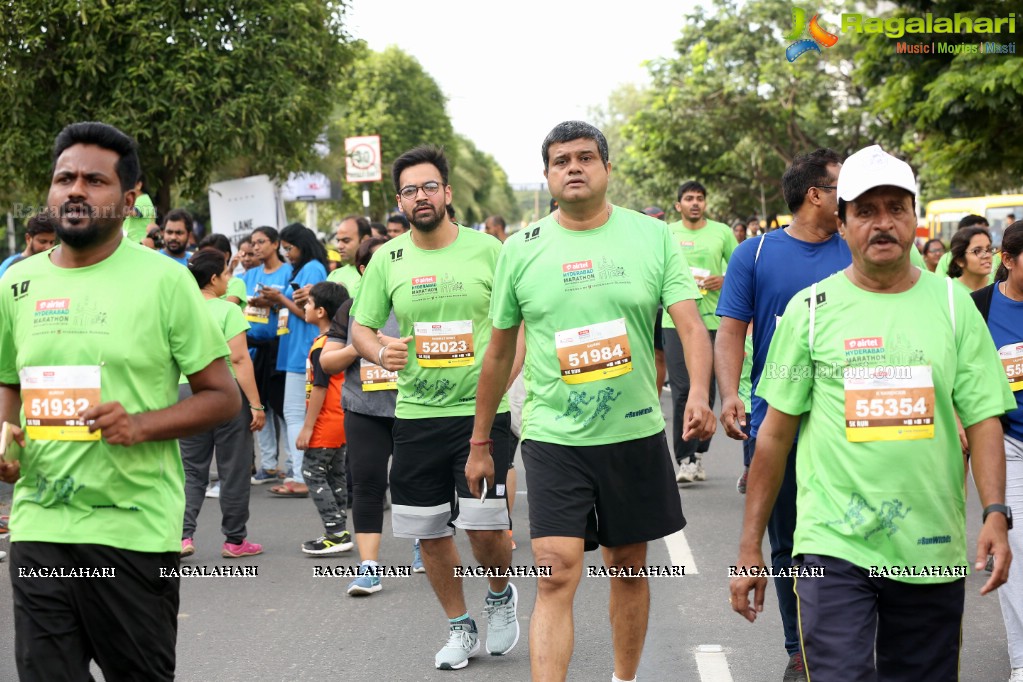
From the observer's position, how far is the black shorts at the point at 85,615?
3676mm

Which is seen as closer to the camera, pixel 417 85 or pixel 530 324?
pixel 530 324

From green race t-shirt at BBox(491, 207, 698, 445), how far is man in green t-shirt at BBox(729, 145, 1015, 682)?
1.13 meters

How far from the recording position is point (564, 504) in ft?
16.3

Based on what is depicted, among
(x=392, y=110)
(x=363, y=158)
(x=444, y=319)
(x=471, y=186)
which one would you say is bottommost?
(x=444, y=319)

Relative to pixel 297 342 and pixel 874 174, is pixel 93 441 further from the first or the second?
pixel 297 342

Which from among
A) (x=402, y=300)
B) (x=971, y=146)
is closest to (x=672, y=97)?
(x=971, y=146)

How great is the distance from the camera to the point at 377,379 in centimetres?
743

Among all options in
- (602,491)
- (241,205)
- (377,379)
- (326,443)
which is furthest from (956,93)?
(602,491)

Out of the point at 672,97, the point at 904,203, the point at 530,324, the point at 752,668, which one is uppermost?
the point at 672,97

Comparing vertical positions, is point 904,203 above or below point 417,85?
below

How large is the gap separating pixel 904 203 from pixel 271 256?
814 centimetres

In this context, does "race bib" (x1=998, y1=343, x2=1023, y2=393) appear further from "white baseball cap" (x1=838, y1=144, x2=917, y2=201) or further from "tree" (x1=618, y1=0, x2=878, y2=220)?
"tree" (x1=618, y1=0, x2=878, y2=220)

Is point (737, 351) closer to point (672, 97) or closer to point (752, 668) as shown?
point (752, 668)

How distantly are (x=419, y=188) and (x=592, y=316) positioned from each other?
5.43 feet
